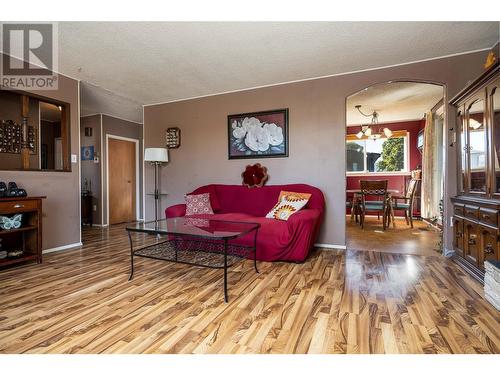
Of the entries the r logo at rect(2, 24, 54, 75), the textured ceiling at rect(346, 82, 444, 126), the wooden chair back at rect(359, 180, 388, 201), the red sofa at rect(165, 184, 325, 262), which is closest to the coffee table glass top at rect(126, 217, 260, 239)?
the red sofa at rect(165, 184, 325, 262)

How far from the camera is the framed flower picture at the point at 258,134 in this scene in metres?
3.84

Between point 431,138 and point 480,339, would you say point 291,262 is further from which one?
point 431,138

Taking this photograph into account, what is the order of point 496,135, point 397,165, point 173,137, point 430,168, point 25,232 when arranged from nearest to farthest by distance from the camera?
point 496,135 < point 25,232 < point 173,137 < point 430,168 < point 397,165

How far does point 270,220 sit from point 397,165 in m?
4.99

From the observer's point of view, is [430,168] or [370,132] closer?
[430,168]

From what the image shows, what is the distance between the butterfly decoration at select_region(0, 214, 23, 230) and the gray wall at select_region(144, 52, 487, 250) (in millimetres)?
2211

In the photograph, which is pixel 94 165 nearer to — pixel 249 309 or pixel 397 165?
pixel 249 309

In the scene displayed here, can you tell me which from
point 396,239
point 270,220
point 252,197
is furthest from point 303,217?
point 396,239

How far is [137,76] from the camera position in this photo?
3.57 m

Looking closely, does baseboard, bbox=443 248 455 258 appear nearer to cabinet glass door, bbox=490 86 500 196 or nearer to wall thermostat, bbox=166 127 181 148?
cabinet glass door, bbox=490 86 500 196

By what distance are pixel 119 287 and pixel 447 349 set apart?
90.5 inches

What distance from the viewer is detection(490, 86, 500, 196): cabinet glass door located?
2166 mm

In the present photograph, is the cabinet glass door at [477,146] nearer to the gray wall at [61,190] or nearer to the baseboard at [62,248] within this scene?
the gray wall at [61,190]

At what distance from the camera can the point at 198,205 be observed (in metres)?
3.71
